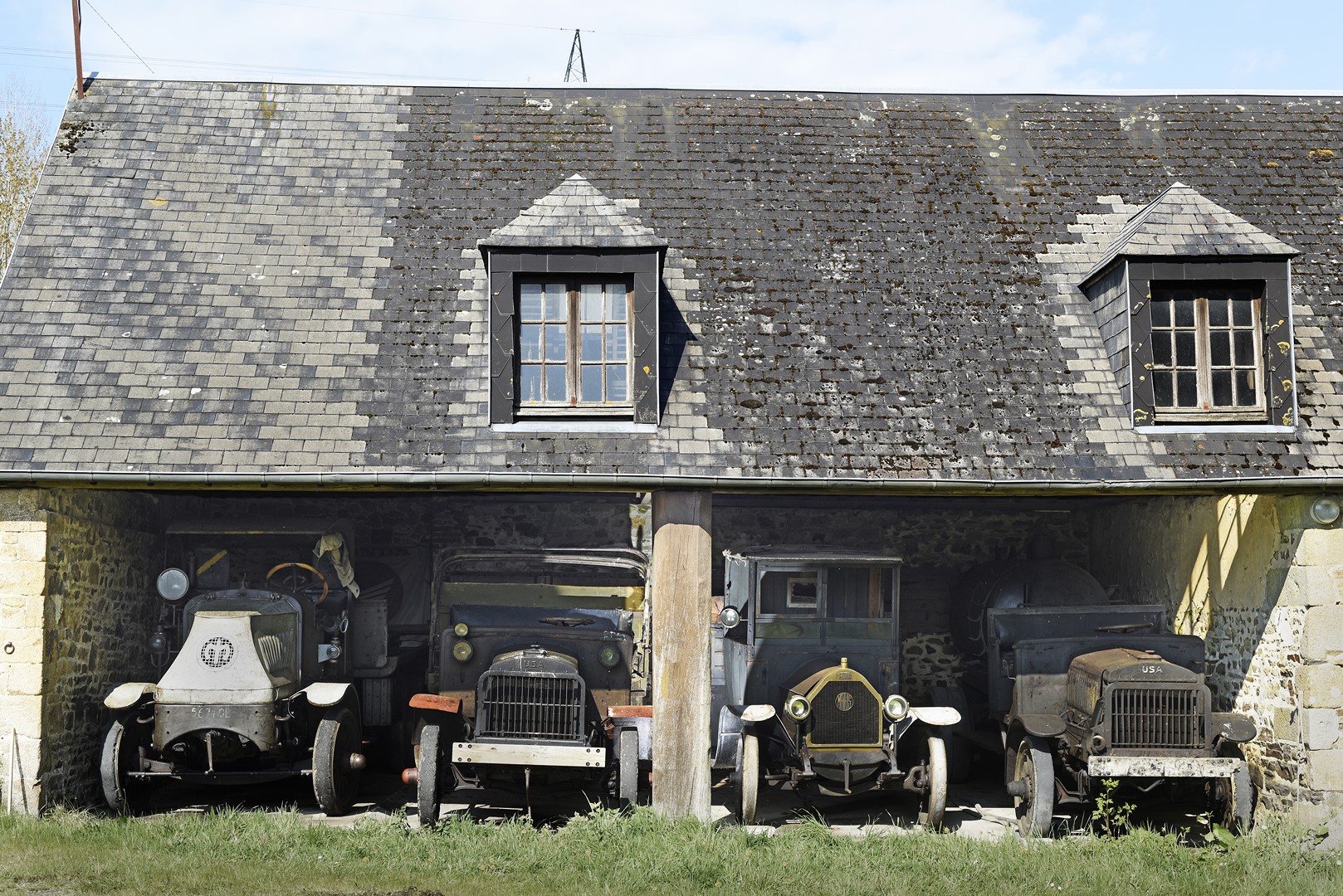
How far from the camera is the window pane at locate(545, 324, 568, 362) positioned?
10.9 m

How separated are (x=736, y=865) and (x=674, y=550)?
8.32ft

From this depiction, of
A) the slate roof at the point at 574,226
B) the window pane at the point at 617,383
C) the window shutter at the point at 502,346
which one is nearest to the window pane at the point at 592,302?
the slate roof at the point at 574,226

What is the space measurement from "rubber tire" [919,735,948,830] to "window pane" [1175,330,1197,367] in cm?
398

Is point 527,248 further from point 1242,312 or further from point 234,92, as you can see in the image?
point 1242,312

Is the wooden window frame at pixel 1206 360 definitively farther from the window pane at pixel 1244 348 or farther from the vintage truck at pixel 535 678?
the vintage truck at pixel 535 678

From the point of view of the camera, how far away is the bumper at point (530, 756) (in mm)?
9828

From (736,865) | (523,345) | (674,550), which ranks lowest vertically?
(736,865)

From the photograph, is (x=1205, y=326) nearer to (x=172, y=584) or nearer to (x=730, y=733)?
(x=730, y=733)

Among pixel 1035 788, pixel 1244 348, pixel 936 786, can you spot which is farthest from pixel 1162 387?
pixel 936 786

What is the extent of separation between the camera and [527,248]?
1087 centimetres

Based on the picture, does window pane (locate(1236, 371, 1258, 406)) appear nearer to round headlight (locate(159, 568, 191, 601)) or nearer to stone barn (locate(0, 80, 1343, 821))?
stone barn (locate(0, 80, 1343, 821))

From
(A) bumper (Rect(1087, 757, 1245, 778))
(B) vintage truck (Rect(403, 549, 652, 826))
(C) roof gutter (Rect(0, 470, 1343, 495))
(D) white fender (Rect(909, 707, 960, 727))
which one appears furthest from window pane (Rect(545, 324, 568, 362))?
(A) bumper (Rect(1087, 757, 1245, 778))

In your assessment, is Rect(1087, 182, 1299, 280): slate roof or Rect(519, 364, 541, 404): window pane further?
Rect(1087, 182, 1299, 280): slate roof

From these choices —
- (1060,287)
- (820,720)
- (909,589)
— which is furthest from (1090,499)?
(820,720)
